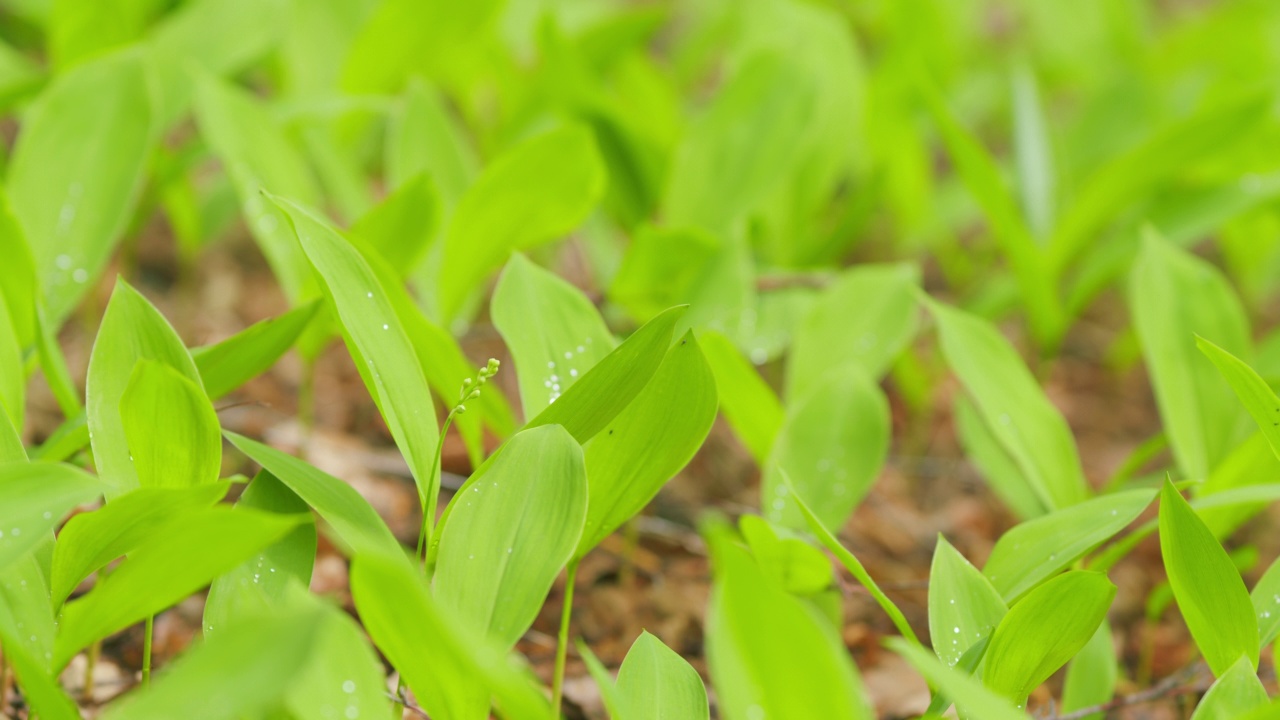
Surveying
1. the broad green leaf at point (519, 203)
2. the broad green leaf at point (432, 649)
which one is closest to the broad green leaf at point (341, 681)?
the broad green leaf at point (432, 649)

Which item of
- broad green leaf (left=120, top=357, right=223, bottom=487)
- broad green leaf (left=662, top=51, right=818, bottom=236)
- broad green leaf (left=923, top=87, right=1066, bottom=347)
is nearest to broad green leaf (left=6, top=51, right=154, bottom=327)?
broad green leaf (left=120, top=357, right=223, bottom=487)

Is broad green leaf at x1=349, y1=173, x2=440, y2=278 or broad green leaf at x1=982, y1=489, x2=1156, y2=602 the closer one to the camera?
broad green leaf at x1=982, y1=489, x2=1156, y2=602

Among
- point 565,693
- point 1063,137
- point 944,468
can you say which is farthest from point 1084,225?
point 565,693

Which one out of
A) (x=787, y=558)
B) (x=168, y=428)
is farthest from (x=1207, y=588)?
(x=168, y=428)

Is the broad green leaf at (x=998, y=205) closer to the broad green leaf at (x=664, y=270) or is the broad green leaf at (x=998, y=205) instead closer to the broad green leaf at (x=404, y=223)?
the broad green leaf at (x=664, y=270)

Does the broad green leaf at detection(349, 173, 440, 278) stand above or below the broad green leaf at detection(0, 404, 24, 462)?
above

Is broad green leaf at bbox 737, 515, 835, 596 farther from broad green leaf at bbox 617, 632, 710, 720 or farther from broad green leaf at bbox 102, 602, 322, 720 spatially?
broad green leaf at bbox 102, 602, 322, 720
